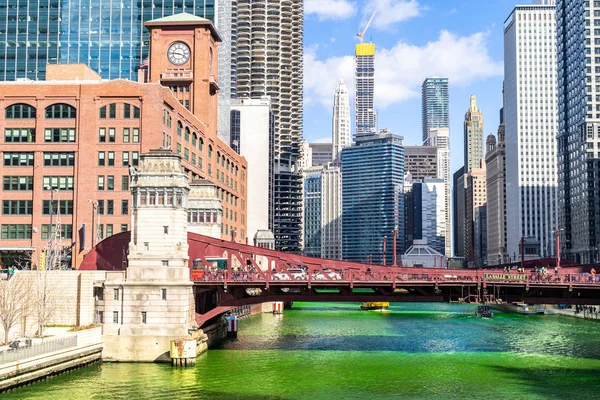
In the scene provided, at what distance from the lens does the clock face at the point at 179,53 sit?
12388 cm

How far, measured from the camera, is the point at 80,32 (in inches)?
6033

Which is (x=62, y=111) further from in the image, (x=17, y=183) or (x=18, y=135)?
(x=17, y=183)

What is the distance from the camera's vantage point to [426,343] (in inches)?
3460

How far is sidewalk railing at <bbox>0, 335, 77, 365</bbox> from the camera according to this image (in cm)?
5401

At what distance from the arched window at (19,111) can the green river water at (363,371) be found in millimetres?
39798

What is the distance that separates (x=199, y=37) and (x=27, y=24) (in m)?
47.4

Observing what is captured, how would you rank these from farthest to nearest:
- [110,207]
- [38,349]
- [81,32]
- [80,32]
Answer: [81,32], [80,32], [110,207], [38,349]

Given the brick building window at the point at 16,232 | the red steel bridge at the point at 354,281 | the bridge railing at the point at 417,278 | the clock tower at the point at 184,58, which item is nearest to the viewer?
the bridge railing at the point at 417,278

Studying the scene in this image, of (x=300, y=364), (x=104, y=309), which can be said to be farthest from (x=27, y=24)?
(x=300, y=364)

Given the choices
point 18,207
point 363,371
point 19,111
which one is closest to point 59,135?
point 19,111

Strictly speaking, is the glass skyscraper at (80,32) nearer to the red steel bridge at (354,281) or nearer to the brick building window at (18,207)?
the brick building window at (18,207)

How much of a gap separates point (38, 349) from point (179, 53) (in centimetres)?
7602

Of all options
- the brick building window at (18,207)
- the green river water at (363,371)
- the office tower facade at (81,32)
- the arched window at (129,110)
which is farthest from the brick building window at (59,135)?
the office tower facade at (81,32)

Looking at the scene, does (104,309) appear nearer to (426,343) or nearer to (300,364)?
(300,364)
